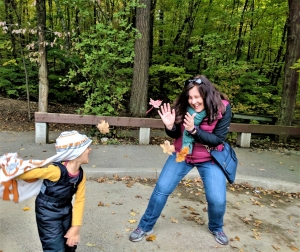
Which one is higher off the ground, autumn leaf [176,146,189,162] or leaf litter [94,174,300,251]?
autumn leaf [176,146,189,162]

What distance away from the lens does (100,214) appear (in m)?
3.76

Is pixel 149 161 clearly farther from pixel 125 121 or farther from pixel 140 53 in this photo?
pixel 140 53

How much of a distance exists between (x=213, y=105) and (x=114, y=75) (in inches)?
194

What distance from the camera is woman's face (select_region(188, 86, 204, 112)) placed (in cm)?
289

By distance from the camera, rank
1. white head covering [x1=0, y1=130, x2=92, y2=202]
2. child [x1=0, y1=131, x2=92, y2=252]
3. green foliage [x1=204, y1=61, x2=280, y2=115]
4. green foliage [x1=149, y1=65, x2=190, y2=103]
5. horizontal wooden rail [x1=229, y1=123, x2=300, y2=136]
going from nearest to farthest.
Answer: white head covering [x1=0, y1=130, x2=92, y2=202] → child [x1=0, y1=131, x2=92, y2=252] → horizontal wooden rail [x1=229, y1=123, x2=300, y2=136] → green foliage [x1=204, y1=61, x2=280, y2=115] → green foliage [x1=149, y1=65, x2=190, y2=103]

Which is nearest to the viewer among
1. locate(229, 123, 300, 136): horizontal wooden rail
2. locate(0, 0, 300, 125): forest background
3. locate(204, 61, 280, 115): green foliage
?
locate(0, 0, 300, 125): forest background

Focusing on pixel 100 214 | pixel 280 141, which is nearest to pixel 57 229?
pixel 100 214

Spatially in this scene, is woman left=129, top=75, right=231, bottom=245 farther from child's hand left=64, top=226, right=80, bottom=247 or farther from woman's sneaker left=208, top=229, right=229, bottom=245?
child's hand left=64, top=226, right=80, bottom=247

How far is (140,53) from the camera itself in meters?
8.59

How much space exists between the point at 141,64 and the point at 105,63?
6.33 feet

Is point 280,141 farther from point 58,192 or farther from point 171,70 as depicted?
point 58,192

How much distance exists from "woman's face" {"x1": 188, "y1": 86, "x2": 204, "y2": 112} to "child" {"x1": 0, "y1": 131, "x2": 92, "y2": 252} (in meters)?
1.26

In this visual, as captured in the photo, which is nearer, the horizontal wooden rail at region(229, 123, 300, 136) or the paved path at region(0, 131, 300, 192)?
the paved path at region(0, 131, 300, 192)

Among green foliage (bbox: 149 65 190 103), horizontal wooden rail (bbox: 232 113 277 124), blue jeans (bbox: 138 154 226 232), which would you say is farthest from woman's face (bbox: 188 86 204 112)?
green foliage (bbox: 149 65 190 103)
